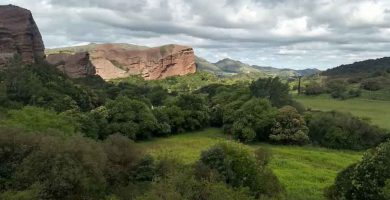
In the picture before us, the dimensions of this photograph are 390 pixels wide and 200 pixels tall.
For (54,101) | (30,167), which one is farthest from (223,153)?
(54,101)

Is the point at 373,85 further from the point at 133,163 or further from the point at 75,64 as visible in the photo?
the point at 133,163

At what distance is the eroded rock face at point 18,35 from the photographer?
11169 cm

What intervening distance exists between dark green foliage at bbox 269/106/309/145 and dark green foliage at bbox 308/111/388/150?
3304 mm

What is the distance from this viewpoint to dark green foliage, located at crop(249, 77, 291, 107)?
101 meters

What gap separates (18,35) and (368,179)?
100 meters

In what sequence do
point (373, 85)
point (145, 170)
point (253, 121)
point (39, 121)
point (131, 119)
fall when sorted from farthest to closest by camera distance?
point (373, 85) → point (253, 121) → point (131, 119) → point (39, 121) → point (145, 170)

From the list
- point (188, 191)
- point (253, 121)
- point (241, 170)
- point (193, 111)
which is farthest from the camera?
point (193, 111)

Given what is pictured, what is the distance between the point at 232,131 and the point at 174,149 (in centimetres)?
1627

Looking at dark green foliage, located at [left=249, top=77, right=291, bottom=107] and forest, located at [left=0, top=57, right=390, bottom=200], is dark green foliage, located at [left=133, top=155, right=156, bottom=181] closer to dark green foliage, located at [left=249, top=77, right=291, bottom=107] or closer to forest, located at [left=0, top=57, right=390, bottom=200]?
forest, located at [left=0, top=57, right=390, bottom=200]

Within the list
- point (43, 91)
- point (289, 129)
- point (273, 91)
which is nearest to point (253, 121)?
point (289, 129)

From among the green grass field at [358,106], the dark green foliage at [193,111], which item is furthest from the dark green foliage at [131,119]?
the green grass field at [358,106]

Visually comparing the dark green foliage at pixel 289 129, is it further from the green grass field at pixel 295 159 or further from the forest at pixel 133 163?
the green grass field at pixel 295 159

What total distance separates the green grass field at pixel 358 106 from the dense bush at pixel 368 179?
164 ft

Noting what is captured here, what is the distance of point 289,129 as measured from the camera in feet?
242
